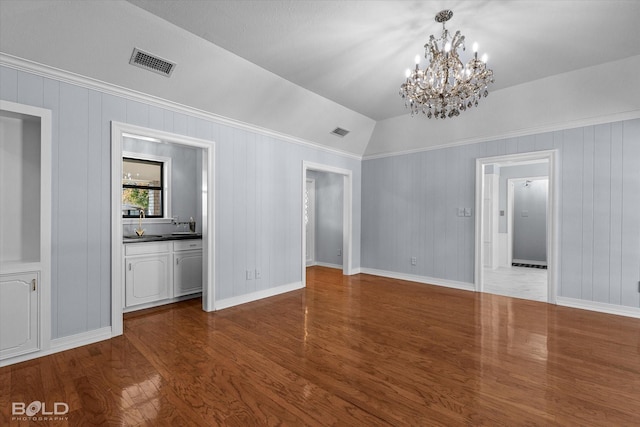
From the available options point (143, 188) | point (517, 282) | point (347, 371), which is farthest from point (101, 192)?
point (517, 282)

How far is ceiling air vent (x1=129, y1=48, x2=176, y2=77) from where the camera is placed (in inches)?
117

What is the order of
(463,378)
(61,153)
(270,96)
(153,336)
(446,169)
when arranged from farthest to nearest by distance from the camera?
(446,169)
(270,96)
(153,336)
(61,153)
(463,378)

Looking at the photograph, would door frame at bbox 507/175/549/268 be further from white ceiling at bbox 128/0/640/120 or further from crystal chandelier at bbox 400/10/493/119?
crystal chandelier at bbox 400/10/493/119

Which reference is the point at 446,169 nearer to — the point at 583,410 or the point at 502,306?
the point at 502,306

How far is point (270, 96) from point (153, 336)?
10.5ft

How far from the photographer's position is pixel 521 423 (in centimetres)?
190

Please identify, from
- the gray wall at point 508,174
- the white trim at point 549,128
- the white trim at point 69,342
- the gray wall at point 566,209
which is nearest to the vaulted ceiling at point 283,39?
the white trim at point 549,128

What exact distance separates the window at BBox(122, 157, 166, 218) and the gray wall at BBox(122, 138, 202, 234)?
0.17 metres

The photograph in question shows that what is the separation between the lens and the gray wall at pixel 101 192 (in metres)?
2.86

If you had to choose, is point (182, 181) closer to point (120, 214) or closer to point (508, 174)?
point (120, 214)

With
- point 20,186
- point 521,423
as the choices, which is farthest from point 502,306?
point 20,186

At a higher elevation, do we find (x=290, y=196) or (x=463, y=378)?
(x=290, y=196)

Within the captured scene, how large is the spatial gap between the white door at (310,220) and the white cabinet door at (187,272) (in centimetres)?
321

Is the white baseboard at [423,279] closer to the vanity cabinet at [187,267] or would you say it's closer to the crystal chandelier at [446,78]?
the crystal chandelier at [446,78]
